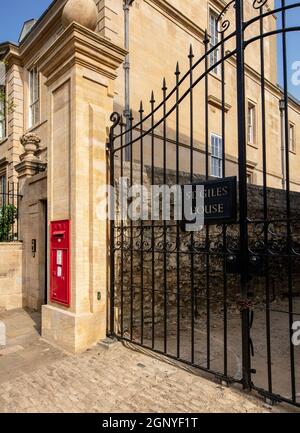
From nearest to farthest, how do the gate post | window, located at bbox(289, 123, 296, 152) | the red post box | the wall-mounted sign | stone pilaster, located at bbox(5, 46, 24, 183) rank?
the gate post, the wall-mounted sign, the red post box, stone pilaster, located at bbox(5, 46, 24, 183), window, located at bbox(289, 123, 296, 152)

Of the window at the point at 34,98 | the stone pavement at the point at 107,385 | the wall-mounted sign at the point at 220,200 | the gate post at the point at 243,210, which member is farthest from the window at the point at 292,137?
the stone pavement at the point at 107,385

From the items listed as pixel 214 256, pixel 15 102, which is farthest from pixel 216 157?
pixel 15 102

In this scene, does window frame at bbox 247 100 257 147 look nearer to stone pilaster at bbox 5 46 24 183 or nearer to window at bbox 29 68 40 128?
window at bbox 29 68 40 128

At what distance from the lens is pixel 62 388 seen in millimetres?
3682

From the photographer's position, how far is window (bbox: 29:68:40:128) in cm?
1429

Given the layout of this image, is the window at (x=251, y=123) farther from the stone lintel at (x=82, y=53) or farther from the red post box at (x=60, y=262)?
the red post box at (x=60, y=262)

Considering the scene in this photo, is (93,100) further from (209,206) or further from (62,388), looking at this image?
(62,388)

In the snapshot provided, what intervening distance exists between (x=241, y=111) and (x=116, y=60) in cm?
289

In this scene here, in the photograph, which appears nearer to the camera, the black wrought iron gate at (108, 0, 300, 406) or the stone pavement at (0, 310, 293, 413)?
the stone pavement at (0, 310, 293, 413)

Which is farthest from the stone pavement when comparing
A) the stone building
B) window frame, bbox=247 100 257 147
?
window frame, bbox=247 100 257 147

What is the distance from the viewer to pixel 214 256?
803cm

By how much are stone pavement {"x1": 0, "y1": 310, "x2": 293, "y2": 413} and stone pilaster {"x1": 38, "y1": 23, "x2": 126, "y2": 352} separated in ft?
1.49

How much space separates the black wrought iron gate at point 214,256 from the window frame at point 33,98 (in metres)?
5.47
